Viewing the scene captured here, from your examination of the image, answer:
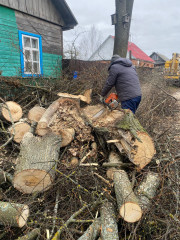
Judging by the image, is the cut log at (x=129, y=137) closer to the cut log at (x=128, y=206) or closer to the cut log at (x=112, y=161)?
the cut log at (x=112, y=161)

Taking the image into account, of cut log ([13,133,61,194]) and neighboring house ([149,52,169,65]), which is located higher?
neighboring house ([149,52,169,65])

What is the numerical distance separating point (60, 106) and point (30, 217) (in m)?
1.74

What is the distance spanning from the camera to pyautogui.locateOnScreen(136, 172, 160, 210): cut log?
190cm

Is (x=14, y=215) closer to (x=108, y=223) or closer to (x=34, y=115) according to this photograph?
(x=108, y=223)

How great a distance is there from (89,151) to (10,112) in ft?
4.95

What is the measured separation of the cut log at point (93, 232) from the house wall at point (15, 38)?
4.47 m

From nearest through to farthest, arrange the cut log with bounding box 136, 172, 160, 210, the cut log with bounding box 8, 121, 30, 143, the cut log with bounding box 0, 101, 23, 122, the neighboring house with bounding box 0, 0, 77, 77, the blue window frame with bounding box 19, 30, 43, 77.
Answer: the cut log with bounding box 136, 172, 160, 210 < the cut log with bounding box 8, 121, 30, 143 < the cut log with bounding box 0, 101, 23, 122 < the neighboring house with bounding box 0, 0, 77, 77 < the blue window frame with bounding box 19, 30, 43, 77

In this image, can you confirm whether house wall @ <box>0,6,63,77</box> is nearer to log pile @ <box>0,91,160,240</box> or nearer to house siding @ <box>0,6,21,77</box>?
house siding @ <box>0,6,21,77</box>

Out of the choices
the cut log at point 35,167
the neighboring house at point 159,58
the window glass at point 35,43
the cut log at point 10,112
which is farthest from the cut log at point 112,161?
the neighboring house at point 159,58

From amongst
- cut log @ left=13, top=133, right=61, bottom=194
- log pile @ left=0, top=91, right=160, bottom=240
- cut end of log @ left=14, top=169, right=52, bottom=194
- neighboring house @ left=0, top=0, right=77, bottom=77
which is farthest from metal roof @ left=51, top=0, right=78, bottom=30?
cut end of log @ left=14, top=169, right=52, bottom=194

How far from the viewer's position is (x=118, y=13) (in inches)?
219

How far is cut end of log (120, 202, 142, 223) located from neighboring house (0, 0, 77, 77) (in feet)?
13.5

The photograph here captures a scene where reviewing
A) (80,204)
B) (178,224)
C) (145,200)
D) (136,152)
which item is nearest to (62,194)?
(80,204)

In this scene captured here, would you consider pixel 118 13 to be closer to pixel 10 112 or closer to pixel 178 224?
pixel 10 112
